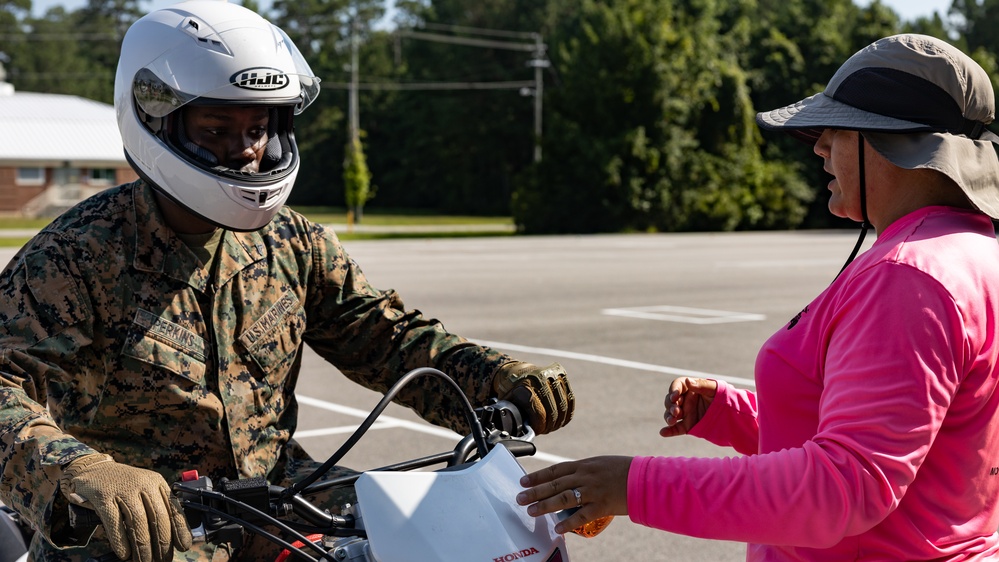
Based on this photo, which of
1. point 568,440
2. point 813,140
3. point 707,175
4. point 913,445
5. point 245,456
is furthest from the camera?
point 707,175

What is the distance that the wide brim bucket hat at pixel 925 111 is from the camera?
2209 millimetres

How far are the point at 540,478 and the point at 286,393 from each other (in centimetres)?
129

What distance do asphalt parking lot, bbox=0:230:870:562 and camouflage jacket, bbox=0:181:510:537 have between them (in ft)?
8.80

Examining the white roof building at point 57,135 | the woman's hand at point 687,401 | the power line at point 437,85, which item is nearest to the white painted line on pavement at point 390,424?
the woman's hand at point 687,401

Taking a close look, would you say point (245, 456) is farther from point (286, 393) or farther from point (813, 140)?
point (813, 140)

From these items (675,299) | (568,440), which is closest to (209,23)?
(568,440)

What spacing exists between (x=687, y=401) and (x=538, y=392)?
1.23 feet

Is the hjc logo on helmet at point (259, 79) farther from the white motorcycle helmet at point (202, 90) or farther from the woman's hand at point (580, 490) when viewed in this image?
the woman's hand at point (580, 490)

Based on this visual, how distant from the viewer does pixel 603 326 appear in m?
13.2

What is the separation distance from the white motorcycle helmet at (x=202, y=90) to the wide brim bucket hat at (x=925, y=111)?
4.53ft

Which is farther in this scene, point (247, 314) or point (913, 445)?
point (247, 314)

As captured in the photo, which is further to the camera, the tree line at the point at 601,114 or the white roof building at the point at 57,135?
the white roof building at the point at 57,135

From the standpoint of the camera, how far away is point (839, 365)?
2.09 meters

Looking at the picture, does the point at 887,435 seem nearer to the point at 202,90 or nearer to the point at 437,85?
the point at 202,90
